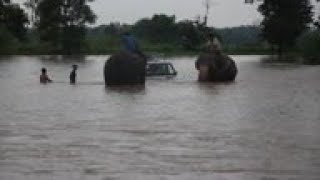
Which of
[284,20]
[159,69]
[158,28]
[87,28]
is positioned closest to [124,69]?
[159,69]

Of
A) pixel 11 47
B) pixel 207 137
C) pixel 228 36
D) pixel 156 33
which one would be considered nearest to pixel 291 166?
pixel 207 137

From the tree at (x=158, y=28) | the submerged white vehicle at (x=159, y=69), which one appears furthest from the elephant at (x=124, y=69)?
the tree at (x=158, y=28)

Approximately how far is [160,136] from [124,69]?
15.7m

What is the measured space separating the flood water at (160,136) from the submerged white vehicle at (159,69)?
27.2 ft

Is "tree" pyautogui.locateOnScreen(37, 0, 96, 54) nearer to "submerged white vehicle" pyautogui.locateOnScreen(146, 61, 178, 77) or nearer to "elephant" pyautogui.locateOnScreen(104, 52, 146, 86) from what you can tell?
"submerged white vehicle" pyautogui.locateOnScreen(146, 61, 178, 77)

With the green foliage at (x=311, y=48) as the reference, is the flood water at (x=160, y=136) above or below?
above

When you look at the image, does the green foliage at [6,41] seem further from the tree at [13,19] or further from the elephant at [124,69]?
the elephant at [124,69]

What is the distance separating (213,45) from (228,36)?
13414 centimetres

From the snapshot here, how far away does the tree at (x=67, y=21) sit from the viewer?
103m

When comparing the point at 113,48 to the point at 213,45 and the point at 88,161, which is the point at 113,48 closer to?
the point at 213,45

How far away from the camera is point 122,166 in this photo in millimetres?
11305

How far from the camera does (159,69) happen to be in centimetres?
3541

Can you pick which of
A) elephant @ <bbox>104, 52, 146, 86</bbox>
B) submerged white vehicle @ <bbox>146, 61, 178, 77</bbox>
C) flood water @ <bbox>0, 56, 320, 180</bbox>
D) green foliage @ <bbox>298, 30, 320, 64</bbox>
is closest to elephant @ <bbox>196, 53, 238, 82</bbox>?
submerged white vehicle @ <bbox>146, 61, 178, 77</bbox>

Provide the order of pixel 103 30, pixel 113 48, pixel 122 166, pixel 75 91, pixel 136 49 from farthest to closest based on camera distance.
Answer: pixel 103 30 < pixel 113 48 < pixel 136 49 < pixel 75 91 < pixel 122 166
